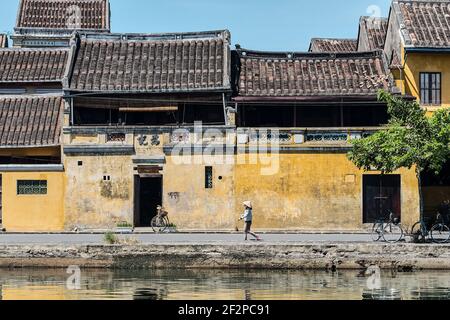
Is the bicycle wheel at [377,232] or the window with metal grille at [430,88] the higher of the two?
the window with metal grille at [430,88]

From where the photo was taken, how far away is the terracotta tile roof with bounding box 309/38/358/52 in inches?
2152

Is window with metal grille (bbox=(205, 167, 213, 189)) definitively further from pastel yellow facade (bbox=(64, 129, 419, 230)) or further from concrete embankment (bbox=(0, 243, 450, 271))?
concrete embankment (bbox=(0, 243, 450, 271))

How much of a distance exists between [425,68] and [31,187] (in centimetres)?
1688

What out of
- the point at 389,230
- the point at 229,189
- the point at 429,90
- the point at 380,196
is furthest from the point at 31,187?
the point at 429,90

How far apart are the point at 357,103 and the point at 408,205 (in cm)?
472

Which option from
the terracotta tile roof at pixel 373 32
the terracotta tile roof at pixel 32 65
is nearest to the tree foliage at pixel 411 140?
the terracotta tile roof at pixel 373 32

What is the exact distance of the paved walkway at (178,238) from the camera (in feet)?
107

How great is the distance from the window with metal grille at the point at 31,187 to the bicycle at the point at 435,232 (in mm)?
14500

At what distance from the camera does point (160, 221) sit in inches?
1543

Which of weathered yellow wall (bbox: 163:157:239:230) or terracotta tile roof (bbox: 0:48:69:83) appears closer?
weathered yellow wall (bbox: 163:157:239:230)

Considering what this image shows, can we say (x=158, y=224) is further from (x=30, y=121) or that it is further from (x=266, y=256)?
(x=266, y=256)

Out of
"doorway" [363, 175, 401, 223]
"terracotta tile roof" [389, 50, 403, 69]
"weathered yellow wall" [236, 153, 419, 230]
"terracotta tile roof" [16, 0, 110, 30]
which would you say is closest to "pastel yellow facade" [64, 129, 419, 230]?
"weathered yellow wall" [236, 153, 419, 230]

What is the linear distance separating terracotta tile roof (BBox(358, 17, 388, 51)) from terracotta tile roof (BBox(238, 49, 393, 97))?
15.5 feet

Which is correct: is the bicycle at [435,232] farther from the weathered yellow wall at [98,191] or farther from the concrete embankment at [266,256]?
the weathered yellow wall at [98,191]
